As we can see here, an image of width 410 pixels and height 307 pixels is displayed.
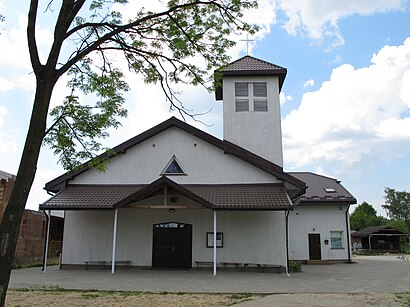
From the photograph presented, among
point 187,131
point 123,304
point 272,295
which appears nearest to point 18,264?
point 187,131

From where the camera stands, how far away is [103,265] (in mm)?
17375

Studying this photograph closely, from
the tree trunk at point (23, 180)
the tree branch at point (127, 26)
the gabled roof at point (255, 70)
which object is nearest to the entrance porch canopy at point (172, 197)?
the gabled roof at point (255, 70)

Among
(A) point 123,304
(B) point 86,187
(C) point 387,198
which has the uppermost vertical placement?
(C) point 387,198

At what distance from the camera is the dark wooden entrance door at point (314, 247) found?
23.5 m

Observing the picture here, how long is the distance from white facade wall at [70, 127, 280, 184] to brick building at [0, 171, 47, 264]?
2.91 meters

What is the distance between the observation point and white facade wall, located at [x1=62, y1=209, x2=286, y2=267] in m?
17.0

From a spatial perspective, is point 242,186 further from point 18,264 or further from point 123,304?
point 18,264

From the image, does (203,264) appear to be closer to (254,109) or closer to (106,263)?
(106,263)

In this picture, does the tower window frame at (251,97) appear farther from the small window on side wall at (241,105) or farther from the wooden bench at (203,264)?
the wooden bench at (203,264)

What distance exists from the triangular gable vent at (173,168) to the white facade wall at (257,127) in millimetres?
3123

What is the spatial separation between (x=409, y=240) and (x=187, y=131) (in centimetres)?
4973

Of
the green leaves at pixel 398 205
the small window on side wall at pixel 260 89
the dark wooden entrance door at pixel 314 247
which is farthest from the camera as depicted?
the green leaves at pixel 398 205

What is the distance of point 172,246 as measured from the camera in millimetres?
17547

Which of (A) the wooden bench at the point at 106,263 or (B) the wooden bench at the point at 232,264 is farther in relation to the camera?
(A) the wooden bench at the point at 106,263
